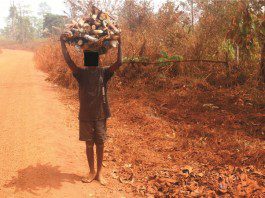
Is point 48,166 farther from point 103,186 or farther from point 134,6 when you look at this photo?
point 134,6

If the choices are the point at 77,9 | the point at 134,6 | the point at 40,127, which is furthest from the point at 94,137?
the point at 134,6

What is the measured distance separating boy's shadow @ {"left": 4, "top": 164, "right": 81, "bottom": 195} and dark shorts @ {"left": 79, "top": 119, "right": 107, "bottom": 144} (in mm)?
672

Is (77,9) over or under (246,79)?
over

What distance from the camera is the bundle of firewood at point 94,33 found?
11.6 ft

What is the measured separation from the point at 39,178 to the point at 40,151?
2.69 feet

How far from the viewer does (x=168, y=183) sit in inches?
157

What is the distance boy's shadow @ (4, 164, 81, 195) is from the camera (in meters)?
3.77

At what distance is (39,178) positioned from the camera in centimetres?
396

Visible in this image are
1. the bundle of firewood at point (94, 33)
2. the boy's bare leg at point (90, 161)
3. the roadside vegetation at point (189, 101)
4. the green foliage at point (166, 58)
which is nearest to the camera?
the bundle of firewood at point (94, 33)

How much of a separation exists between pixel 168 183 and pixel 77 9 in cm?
871

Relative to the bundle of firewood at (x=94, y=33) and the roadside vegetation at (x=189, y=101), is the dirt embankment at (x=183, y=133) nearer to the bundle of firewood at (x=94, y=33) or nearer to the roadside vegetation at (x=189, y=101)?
the roadside vegetation at (x=189, y=101)

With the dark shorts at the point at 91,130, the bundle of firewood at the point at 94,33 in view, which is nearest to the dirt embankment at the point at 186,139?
the dark shorts at the point at 91,130

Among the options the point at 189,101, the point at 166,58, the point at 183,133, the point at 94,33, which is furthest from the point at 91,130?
the point at 166,58

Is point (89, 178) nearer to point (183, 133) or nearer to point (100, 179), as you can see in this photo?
point (100, 179)
